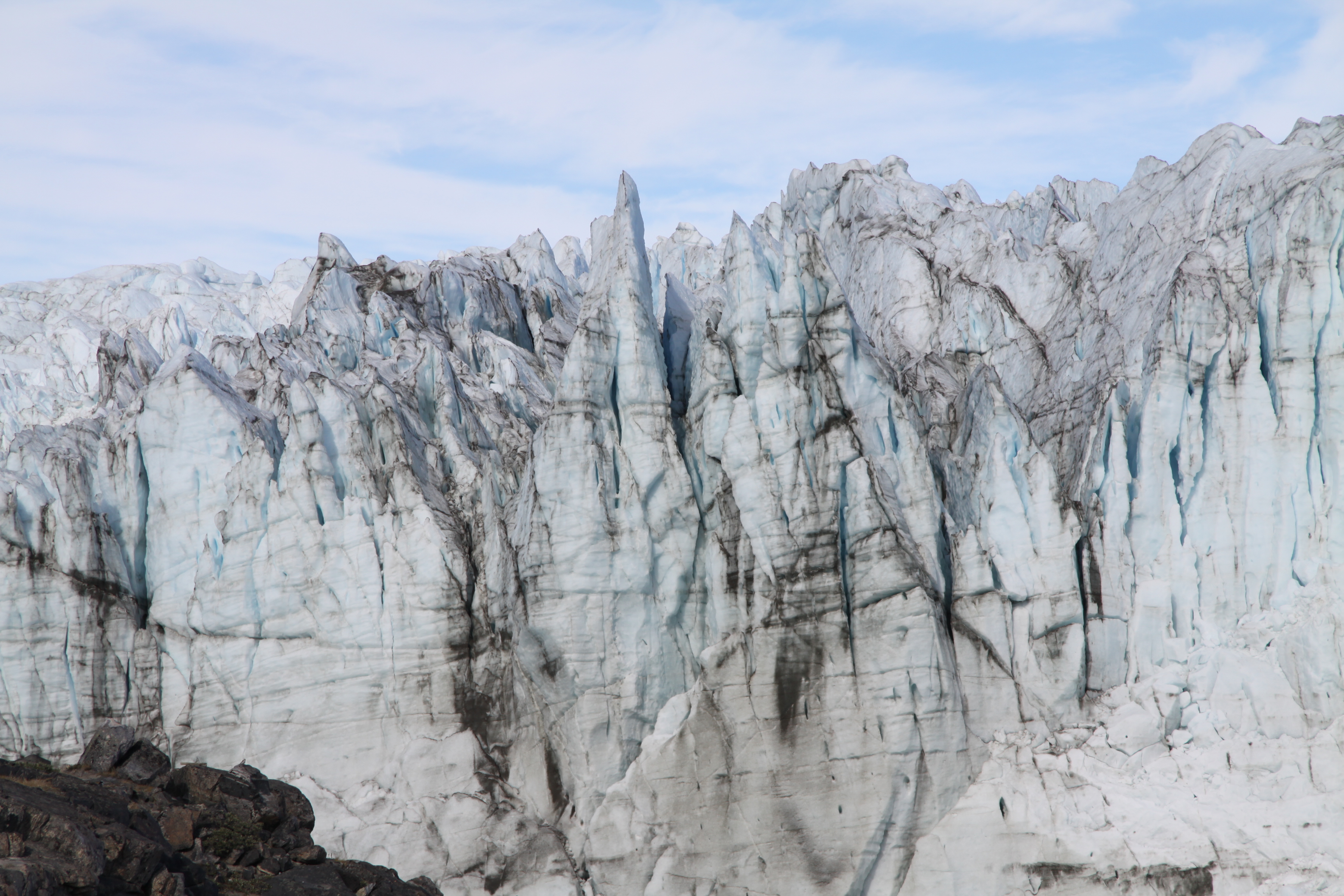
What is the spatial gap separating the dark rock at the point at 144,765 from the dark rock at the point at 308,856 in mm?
3683

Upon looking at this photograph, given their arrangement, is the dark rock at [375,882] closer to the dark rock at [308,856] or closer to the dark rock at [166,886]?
the dark rock at [308,856]

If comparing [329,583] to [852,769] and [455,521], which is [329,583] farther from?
[852,769]

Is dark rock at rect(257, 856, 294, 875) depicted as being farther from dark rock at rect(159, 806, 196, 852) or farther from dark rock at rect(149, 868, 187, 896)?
dark rock at rect(149, 868, 187, 896)

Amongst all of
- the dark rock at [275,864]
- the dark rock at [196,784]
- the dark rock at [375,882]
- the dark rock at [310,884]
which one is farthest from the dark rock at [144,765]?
the dark rock at [375,882]

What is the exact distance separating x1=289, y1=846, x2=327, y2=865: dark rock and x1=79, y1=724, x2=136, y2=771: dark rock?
15.2 feet

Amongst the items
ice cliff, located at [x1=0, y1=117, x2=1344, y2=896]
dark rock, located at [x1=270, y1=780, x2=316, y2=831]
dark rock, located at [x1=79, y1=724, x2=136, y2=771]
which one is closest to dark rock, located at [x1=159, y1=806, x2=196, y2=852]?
dark rock, located at [x1=270, y1=780, x2=316, y2=831]

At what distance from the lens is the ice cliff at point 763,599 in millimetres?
23453

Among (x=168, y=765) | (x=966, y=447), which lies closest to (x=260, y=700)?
(x=168, y=765)

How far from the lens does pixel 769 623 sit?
24.5 meters

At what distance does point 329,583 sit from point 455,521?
3.36 meters

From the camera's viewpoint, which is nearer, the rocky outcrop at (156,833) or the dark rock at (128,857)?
the rocky outcrop at (156,833)

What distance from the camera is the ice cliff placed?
2345 cm

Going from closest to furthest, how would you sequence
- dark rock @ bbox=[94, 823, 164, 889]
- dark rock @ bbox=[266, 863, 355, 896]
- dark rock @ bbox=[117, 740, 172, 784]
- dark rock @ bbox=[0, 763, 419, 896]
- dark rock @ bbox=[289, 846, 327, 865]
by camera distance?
dark rock @ bbox=[0, 763, 419, 896] < dark rock @ bbox=[94, 823, 164, 889] < dark rock @ bbox=[266, 863, 355, 896] < dark rock @ bbox=[289, 846, 327, 865] < dark rock @ bbox=[117, 740, 172, 784]

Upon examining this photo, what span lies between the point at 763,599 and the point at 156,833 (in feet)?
43.5
